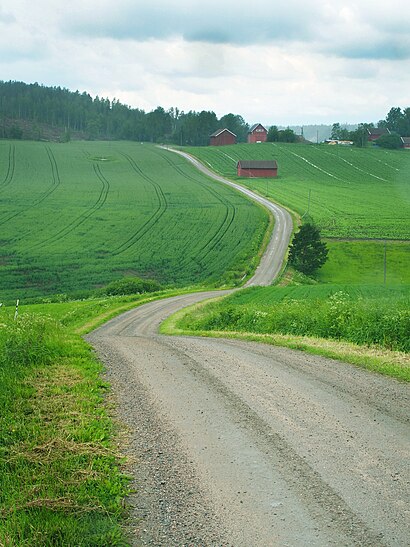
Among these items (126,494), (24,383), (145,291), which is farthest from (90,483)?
(145,291)

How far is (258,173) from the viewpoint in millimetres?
136125

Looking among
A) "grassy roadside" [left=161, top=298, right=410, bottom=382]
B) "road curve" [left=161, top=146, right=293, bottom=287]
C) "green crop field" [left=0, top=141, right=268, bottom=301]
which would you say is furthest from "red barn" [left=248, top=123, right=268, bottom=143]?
"grassy roadside" [left=161, top=298, right=410, bottom=382]

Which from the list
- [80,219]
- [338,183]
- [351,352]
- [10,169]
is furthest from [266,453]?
[10,169]

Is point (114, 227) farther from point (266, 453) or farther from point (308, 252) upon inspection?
point (266, 453)

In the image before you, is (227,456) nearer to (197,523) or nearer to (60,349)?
(197,523)

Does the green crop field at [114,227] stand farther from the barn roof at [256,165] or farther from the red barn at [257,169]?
the barn roof at [256,165]

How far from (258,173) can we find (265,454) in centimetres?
13101

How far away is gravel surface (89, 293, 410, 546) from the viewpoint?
629 centimetres

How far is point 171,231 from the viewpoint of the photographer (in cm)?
8250

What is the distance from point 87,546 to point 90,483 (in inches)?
50.8

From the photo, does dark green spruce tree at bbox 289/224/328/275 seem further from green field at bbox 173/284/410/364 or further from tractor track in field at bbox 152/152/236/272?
green field at bbox 173/284/410/364

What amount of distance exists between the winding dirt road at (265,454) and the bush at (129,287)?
138 feet

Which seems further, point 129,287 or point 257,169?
point 257,169

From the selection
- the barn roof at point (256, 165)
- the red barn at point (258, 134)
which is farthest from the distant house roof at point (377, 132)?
the barn roof at point (256, 165)
